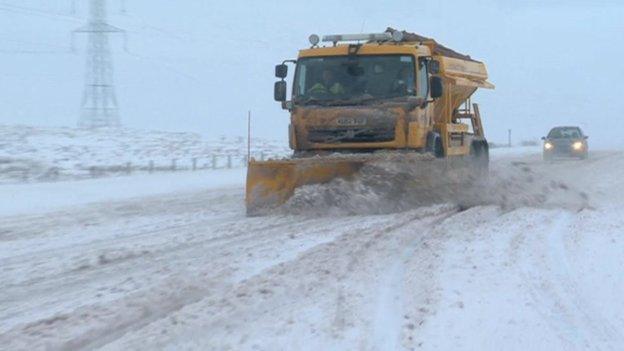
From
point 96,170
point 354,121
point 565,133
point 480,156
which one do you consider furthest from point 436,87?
point 565,133

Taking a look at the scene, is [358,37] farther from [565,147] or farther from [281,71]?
[565,147]

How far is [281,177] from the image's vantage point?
631 inches

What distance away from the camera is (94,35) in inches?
2167

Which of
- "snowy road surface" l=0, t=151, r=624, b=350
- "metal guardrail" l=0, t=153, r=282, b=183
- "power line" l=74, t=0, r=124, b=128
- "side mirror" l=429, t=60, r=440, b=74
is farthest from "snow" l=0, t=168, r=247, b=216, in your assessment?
"power line" l=74, t=0, r=124, b=128

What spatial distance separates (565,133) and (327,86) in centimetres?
2731

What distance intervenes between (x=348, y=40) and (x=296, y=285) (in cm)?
996

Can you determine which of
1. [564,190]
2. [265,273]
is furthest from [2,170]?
[265,273]

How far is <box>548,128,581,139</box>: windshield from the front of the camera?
41.9 metres

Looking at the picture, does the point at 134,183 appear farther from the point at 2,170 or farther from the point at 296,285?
the point at 296,285

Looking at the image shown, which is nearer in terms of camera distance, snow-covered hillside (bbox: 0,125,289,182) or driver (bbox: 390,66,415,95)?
driver (bbox: 390,66,415,95)

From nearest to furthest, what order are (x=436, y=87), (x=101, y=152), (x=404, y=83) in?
(x=404, y=83) → (x=436, y=87) → (x=101, y=152)

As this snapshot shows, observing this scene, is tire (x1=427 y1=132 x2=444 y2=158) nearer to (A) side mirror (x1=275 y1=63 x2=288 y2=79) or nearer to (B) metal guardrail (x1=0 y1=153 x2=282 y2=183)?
(A) side mirror (x1=275 y1=63 x2=288 y2=79)

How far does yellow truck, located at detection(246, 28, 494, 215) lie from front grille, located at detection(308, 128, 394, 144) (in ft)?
0.05

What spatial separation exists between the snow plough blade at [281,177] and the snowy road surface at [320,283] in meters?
1.14
